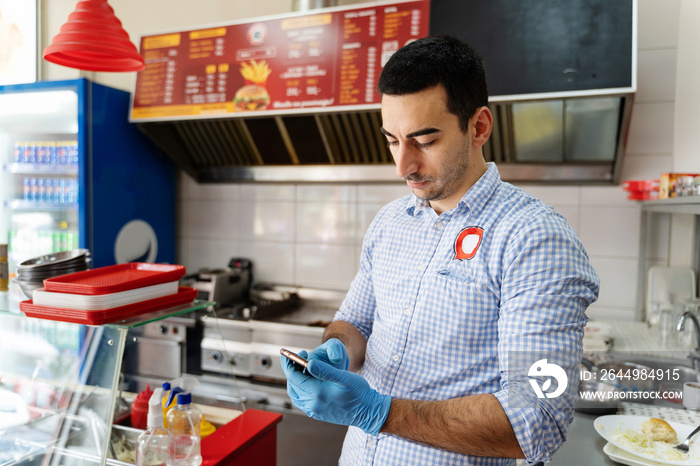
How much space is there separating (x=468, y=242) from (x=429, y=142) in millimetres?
254

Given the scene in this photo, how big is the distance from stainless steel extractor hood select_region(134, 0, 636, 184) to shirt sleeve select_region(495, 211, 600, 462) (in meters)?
1.67

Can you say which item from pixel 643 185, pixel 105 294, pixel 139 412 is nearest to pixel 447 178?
pixel 105 294

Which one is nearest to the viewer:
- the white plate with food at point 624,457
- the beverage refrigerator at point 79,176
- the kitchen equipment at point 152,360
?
the white plate with food at point 624,457

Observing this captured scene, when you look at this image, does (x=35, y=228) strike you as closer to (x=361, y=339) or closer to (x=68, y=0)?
(x=68, y=0)

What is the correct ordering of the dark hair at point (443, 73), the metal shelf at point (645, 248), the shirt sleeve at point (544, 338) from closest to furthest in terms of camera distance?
the shirt sleeve at point (544, 338)
the dark hair at point (443, 73)
the metal shelf at point (645, 248)

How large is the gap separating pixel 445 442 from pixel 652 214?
2.37 m

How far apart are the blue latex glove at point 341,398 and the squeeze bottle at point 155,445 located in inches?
17.7

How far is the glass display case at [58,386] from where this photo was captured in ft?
4.59

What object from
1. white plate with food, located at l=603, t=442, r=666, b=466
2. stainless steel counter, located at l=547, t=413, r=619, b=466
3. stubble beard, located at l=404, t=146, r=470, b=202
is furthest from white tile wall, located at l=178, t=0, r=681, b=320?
stubble beard, located at l=404, t=146, r=470, b=202

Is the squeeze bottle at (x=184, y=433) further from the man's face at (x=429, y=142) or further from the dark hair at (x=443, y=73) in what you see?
the dark hair at (x=443, y=73)

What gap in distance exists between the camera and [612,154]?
2.79 meters

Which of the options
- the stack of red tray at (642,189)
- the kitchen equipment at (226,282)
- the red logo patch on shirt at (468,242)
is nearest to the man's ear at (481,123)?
the red logo patch on shirt at (468,242)

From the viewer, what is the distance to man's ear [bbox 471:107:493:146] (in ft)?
4.06

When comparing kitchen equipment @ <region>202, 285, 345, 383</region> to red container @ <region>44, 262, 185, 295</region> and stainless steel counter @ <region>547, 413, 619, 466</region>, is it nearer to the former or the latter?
red container @ <region>44, 262, 185, 295</region>
